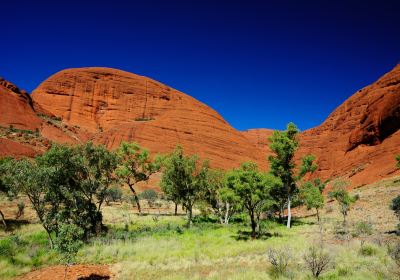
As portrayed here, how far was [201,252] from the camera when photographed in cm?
1888

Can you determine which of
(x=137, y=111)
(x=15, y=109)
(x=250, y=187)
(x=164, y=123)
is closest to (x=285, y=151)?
(x=250, y=187)

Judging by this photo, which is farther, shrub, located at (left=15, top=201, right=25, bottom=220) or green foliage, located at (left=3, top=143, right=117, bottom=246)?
shrub, located at (left=15, top=201, right=25, bottom=220)

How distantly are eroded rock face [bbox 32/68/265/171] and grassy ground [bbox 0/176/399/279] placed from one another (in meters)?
66.6

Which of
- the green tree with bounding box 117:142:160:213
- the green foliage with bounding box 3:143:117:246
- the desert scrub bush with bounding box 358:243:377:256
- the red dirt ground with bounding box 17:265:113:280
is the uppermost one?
the green tree with bounding box 117:142:160:213

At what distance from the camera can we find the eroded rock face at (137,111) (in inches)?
3757

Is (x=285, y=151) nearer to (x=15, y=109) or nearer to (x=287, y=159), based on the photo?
(x=287, y=159)

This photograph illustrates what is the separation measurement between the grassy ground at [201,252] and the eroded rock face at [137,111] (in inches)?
2621

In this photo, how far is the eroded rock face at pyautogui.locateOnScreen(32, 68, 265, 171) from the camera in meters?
95.4

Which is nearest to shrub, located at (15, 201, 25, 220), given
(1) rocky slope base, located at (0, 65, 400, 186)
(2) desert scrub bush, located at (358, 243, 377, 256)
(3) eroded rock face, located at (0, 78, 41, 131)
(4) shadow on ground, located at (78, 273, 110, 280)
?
(4) shadow on ground, located at (78, 273, 110, 280)

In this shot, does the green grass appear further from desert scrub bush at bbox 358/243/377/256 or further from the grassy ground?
desert scrub bush at bbox 358/243/377/256

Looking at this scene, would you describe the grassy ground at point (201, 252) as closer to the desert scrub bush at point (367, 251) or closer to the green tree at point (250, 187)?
the desert scrub bush at point (367, 251)

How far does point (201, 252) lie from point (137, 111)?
A: 10582 centimetres

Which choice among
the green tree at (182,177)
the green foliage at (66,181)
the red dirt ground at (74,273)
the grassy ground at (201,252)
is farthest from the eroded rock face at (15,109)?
the red dirt ground at (74,273)

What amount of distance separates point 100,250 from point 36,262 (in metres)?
3.70
